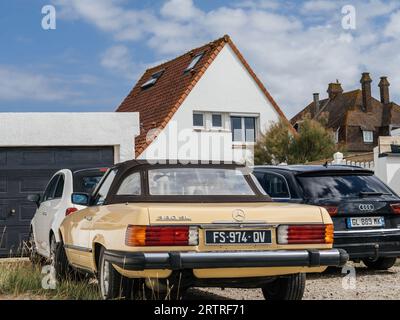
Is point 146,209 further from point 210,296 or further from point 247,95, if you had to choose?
point 247,95

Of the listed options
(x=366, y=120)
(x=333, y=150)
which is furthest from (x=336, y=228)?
(x=366, y=120)

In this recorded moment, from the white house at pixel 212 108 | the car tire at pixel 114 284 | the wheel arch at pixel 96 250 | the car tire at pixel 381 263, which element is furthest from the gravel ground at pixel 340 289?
the white house at pixel 212 108

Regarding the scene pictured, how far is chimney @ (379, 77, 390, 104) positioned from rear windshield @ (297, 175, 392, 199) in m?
55.5

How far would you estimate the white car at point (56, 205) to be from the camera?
1104 cm

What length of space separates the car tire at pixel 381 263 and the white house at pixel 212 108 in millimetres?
16778

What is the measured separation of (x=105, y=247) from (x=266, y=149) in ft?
81.9

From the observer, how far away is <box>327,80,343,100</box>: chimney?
68.6 meters

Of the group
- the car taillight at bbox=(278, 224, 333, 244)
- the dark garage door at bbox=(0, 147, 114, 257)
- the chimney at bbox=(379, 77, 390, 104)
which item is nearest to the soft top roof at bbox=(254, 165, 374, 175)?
the car taillight at bbox=(278, 224, 333, 244)

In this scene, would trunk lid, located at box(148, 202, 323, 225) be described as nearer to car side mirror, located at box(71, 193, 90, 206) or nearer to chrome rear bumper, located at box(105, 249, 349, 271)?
chrome rear bumper, located at box(105, 249, 349, 271)

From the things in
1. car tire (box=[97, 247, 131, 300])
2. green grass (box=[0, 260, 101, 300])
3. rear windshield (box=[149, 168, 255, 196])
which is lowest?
green grass (box=[0, 260, 101, 300])

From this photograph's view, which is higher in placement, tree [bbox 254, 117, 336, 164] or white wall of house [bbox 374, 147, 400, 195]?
tree [bbox 254, 117, 336, 164]

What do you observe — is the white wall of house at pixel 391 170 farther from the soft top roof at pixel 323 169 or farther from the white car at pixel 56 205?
the white car at pixel 56 205

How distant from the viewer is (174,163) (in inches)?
330
